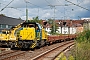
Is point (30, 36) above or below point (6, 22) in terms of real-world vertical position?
below

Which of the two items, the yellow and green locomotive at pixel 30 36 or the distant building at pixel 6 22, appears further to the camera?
the distant building at pixel 6 22

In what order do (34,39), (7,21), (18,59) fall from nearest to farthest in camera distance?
(18,59)
(34,39)
(7,21)

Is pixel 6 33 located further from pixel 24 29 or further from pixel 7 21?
pixel 7 21

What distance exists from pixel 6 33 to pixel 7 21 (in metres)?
35.6

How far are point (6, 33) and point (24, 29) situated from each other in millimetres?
4930

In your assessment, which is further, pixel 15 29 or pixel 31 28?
pixel 15 29

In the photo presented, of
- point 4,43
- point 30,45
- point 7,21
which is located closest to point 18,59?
point 30,45

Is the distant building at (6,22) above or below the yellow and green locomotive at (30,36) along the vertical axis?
above

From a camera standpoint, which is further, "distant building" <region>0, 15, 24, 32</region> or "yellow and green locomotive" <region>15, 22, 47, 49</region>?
"distant building" <region>0, 15, 24, 32</region>

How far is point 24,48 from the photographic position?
26.0m

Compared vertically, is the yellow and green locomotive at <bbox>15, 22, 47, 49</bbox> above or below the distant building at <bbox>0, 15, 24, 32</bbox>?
below

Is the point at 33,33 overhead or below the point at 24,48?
overhead

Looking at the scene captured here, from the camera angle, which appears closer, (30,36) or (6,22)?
(30,36)

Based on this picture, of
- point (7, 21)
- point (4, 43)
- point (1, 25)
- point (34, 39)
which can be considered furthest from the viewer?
point (7, 21)
